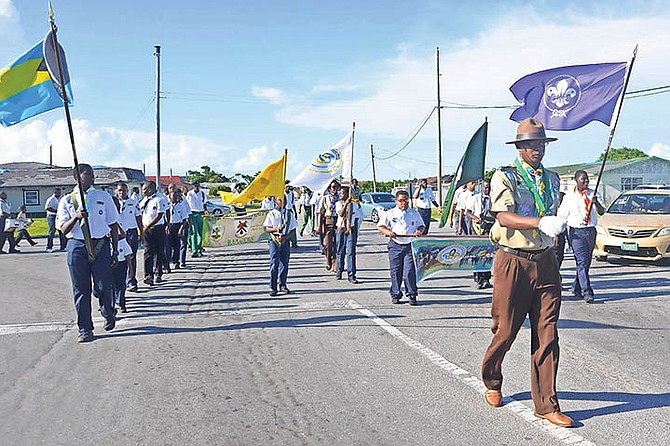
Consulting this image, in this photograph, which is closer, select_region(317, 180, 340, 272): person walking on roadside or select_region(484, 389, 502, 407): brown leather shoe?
select_region(484, 389, 502, 407): brown leather shoe

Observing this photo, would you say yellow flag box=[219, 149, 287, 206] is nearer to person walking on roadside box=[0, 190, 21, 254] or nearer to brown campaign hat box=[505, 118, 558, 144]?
brown campaign hat box=[505, 118, 558, 144]

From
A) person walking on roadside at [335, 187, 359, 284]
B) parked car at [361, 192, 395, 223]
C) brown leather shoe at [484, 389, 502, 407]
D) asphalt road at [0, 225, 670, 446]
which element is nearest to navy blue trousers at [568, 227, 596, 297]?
asphalt road at [0, 225, 670, 446]

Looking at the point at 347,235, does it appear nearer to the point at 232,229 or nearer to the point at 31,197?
the point at 232,229

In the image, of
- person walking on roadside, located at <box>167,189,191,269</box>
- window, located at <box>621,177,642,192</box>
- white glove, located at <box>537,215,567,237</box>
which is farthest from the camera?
window, located at <box>621,177,642,192</box>

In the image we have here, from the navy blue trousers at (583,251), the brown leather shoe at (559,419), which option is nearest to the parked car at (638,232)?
the navy blue trousers at (583,251)

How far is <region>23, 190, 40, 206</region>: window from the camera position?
47.5 meters

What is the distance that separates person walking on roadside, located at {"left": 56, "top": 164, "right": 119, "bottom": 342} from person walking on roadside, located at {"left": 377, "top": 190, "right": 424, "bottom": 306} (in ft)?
13.3

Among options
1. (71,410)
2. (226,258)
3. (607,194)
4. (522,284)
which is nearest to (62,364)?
(71,410)

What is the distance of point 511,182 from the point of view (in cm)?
496

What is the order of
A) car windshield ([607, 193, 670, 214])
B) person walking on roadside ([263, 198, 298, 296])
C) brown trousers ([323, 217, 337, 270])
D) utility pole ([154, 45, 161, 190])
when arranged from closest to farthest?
person walking on roadside ([263, 198, 298, 296])
brown trousers ([323, 217, 337, 270])
car windshield ([607, 193, 670, 214])
utility pole ([154, 45, 161, 190])

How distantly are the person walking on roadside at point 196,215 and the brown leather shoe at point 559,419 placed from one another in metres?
13.9

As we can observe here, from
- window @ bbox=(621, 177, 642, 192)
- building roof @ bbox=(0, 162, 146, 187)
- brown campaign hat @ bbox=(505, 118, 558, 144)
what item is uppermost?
building roof @ bbox=(0, 162, 146, 187)

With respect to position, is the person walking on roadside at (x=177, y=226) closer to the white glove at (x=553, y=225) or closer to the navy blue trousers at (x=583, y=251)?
the navy blue trousers at (x=583, y=251)

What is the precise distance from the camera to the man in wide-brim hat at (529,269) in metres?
4.88
